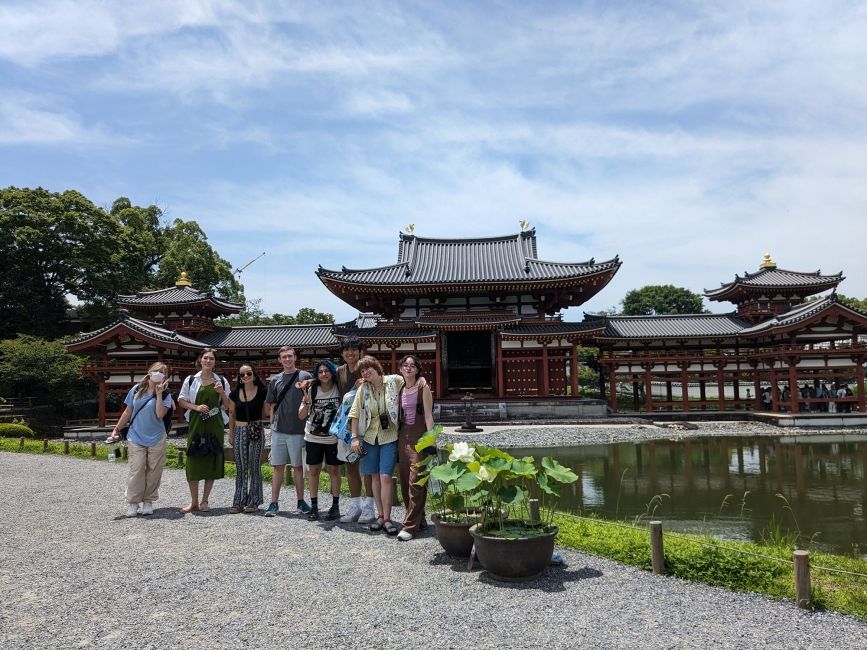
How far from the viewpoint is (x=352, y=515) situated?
671 centimetres

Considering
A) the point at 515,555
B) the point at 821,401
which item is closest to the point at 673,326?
the point at 821,401

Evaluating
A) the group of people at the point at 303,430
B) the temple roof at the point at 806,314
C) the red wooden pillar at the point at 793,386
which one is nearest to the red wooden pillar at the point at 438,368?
the temple roof at the point at 806,314

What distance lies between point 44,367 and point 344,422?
2499 cm

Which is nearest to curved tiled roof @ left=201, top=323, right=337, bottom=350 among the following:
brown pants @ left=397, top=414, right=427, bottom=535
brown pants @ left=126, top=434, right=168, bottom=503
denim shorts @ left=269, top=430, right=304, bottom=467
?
brown pants @ left=126, top=434, right=168, bottom=503

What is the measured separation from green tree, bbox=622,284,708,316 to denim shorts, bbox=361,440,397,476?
61.0 metres

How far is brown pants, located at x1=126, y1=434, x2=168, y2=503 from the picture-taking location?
714 cm

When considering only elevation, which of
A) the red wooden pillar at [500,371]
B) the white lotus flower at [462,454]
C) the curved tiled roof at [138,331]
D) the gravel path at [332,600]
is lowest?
the gravel path at [332,600]

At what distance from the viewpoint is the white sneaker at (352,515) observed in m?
6.71

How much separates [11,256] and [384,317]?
70.6ft

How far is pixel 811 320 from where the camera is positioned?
21297 millimetres

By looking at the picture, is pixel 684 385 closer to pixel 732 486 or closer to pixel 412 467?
pixel 732 486

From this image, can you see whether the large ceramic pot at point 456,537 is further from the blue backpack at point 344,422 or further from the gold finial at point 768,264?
the gold finial at point 768,264

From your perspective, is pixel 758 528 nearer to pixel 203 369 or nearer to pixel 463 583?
pixel 463 583

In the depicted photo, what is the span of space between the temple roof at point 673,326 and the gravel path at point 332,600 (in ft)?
65.0
